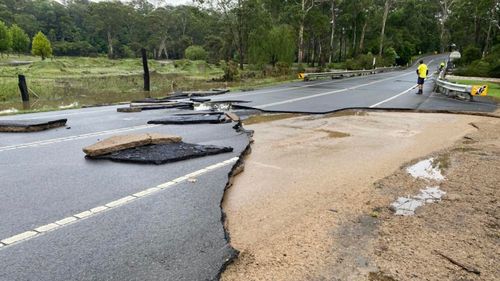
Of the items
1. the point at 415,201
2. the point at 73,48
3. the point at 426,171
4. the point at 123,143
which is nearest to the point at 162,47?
the point at 73,48

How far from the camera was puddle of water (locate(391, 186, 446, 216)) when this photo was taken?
4.24 m

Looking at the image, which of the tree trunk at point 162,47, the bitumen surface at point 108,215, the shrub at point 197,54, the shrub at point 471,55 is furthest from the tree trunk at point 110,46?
the bitumen surface at point 108,215

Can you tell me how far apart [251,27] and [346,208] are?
3940 centimetres

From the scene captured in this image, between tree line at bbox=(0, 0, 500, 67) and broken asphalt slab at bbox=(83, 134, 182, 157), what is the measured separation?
32.1m

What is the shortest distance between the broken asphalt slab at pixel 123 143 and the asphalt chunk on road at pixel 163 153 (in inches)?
3.0

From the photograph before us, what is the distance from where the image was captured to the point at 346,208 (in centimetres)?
428

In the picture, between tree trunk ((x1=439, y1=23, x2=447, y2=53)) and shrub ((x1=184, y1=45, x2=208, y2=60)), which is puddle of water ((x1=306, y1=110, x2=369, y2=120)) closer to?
shrub ((x1=184, y1=45, x2=208, y2=60))

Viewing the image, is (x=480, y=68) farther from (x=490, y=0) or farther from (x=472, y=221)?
(x=472, y=221)

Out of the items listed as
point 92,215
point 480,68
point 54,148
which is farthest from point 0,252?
point 480,68

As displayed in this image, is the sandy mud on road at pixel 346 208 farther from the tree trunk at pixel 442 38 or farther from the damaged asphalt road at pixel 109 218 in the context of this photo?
the tree trunk at pixel 442 38

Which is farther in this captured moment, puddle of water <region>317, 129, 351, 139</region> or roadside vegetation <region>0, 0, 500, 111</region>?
roadside vegetation <region>0, 0, 500, 111</region>

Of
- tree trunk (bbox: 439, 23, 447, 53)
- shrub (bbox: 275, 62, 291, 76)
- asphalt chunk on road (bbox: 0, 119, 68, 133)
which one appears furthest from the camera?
tree trunk (bbox: 439, 23, 447, 53)

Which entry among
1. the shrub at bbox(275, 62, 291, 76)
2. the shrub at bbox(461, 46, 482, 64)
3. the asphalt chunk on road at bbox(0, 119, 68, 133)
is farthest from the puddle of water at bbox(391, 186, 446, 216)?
the shrub at bbox(461, 46, 482, 64)

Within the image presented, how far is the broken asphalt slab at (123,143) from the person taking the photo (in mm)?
6191
